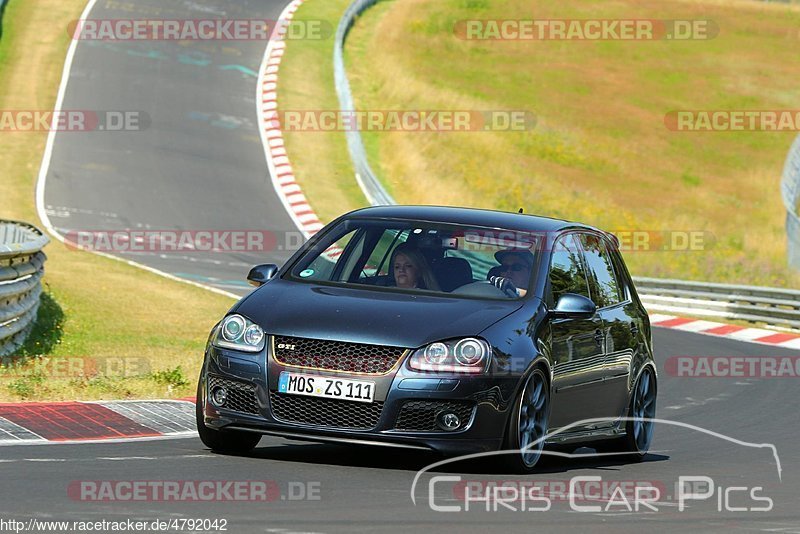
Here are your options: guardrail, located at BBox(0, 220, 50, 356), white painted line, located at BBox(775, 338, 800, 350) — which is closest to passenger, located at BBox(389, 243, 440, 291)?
guardrail, located at BBox(0, 220, 50, 356)

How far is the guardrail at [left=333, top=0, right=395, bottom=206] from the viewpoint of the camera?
34969 millimetres

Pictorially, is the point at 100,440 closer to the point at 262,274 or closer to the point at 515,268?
the point at 262,274

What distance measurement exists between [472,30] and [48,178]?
33.9m

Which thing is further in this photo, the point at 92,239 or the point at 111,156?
the point at 111,156

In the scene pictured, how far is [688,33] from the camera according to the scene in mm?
70188

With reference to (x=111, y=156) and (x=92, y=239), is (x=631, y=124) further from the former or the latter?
(x=92, y=239)

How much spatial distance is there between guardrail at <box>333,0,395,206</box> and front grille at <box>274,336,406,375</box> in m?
23.1

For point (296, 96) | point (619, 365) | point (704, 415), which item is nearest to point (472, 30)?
point (296, 96)
